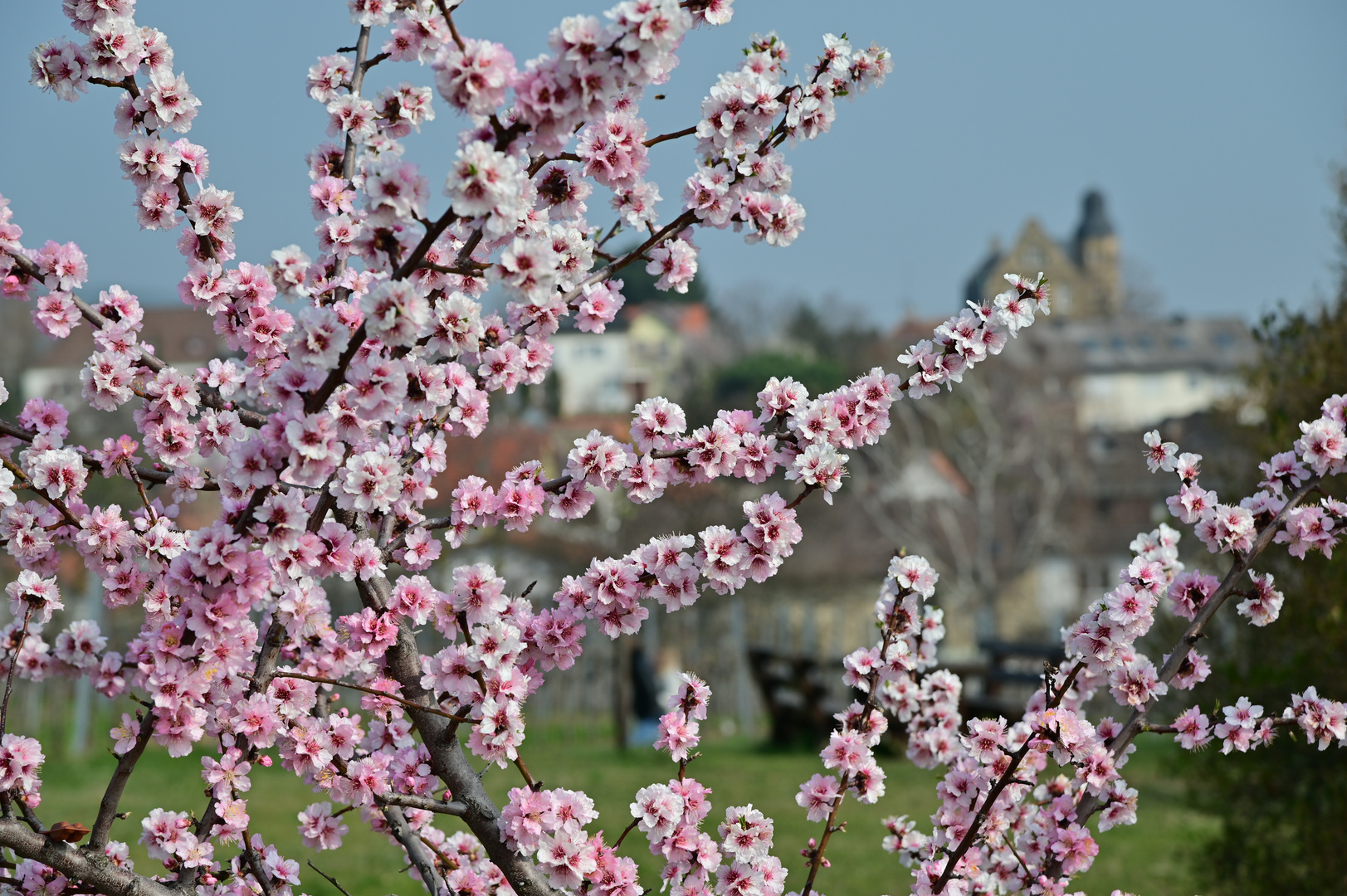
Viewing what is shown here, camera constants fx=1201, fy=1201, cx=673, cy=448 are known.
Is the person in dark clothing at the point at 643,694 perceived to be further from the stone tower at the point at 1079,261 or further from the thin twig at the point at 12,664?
the stone tower at the point at 1079,261

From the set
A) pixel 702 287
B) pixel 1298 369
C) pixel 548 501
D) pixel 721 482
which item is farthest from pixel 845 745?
pixel 702 287

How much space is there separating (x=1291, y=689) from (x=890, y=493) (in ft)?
93.4

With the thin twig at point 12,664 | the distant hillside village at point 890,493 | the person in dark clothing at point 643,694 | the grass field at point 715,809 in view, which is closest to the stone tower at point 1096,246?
the distant hillside village at point 890,493

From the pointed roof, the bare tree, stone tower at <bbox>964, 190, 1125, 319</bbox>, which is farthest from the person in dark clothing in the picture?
the pointed roof

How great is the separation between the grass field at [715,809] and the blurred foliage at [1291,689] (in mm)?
527

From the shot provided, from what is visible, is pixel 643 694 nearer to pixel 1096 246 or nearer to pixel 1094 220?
pixel 1096 246

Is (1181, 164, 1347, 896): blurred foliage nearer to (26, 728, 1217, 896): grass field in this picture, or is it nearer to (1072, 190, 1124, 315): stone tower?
(26, 728, 1217, 896): grass field

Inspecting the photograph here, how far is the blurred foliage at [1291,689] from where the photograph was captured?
16.0 ft

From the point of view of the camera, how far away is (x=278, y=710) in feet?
7.30

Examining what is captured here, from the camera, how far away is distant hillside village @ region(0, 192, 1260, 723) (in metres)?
17.8

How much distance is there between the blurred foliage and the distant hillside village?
3798 mm

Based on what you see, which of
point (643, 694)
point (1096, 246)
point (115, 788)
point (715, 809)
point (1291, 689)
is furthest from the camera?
point (1096, 246)

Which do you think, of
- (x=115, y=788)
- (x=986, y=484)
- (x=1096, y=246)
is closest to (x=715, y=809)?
(x=115, y=788)

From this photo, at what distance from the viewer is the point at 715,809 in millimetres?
8367
